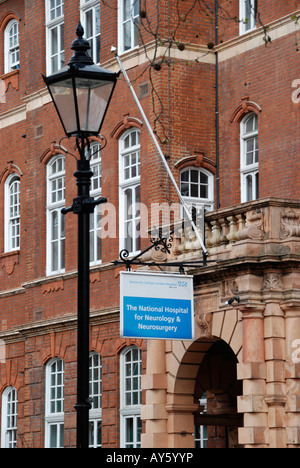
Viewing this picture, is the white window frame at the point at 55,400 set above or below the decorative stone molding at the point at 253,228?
below

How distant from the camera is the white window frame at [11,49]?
104ft

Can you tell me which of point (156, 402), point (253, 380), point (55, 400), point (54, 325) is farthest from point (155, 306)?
point (55, 400)

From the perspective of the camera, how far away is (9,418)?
99.0 ft

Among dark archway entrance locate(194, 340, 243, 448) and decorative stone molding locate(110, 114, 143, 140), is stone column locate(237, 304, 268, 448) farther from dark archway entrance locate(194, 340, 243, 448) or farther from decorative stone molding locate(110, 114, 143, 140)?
decorative stone molding locate(110, 114, 143, 140)

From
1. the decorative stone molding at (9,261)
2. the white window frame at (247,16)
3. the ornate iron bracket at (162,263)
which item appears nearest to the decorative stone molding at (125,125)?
the white window frame at (247,16)

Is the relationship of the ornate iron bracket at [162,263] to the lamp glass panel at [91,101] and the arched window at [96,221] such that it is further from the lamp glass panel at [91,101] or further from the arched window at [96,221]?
the lamp glass panel at [91,101]

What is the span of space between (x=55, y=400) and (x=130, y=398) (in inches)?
111

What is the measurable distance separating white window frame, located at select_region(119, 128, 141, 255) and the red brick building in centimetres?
4

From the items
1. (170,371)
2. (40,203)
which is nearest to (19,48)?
(40,203)

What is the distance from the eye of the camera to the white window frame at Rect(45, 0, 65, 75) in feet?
96.3

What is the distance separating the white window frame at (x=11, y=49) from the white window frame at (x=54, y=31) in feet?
6.55

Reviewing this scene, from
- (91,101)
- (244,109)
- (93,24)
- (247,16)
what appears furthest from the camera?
(93,24)

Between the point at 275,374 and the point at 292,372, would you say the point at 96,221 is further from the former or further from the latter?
the point at 292,372

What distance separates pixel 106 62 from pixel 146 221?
3862 mm
